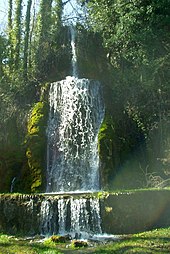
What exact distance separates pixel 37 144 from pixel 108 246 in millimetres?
9490

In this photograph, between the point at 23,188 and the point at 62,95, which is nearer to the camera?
the point at 23,188

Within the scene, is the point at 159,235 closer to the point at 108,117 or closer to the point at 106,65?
the point at 108,117

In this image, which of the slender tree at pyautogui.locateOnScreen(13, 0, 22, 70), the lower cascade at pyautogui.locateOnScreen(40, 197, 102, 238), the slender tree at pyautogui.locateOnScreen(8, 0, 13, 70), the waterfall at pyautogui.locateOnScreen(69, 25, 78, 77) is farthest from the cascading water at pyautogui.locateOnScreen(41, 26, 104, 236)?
the slender tree at pyautogui.locateOnScreen(8, 0, 13, 70)

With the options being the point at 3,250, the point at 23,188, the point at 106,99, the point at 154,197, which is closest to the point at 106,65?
the point at 106,99

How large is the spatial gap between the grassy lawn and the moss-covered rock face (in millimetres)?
6538

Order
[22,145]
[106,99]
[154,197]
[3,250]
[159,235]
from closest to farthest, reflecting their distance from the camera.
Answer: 1. [3,250]
2. [159,235]
3. [154,197]
4. [22,145]
5. [106,99]

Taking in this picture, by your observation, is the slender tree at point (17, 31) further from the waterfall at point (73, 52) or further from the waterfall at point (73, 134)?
the waterfall at point (73, 134)

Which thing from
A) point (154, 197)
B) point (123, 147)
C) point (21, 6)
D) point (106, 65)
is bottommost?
point (154, 197)

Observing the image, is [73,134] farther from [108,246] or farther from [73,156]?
[108,246]

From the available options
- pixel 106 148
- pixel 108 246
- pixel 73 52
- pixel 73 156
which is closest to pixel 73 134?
pixel 73 156

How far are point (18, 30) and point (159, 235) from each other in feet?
61.0

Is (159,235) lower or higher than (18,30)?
lower

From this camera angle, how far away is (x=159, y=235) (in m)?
11.4

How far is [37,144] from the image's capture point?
1928 cm
